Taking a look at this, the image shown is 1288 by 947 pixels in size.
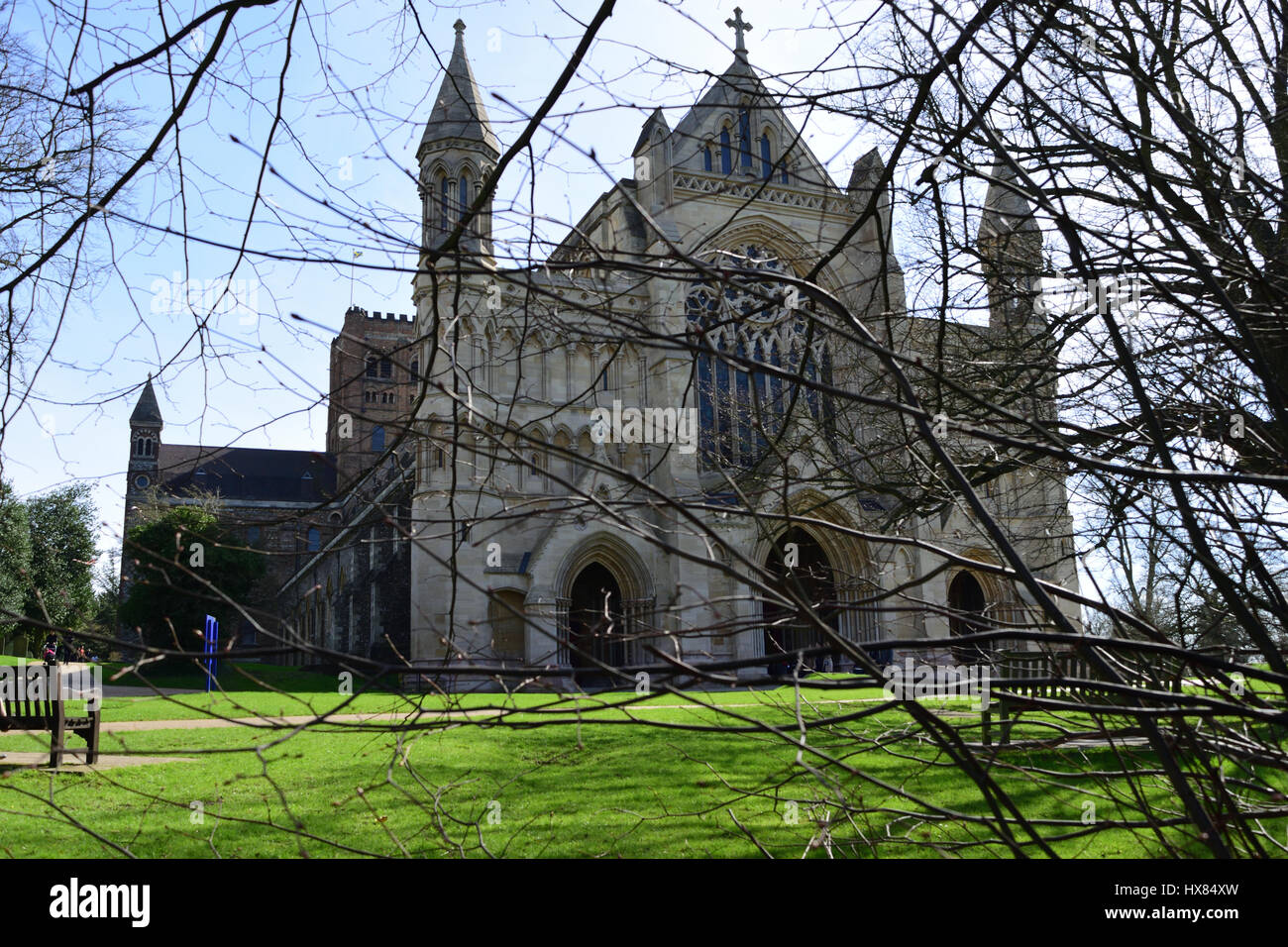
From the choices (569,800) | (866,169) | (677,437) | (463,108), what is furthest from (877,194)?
(569,800)

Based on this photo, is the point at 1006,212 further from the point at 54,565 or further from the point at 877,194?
the point at 54,565

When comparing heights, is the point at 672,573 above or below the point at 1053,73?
below

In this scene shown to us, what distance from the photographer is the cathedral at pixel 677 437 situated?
190 centimetres

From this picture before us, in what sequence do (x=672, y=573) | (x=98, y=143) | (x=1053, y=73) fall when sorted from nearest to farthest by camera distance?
(x=98, y=143), (x=1053, y=73), (x=672, y=573)

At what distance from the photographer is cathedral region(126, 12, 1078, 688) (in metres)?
1.90

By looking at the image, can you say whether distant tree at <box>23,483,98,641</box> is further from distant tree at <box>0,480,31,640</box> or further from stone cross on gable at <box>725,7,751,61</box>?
stone cross on gable at <box>725,7,751,61</box>

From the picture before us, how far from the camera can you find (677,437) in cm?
323

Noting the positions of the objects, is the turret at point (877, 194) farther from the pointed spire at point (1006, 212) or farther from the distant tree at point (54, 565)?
the distant tree at point (54, 565)

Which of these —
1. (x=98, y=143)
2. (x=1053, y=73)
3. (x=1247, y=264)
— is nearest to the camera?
(x=98, y=143)

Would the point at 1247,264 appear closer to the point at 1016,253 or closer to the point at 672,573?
the point at 1016,253
